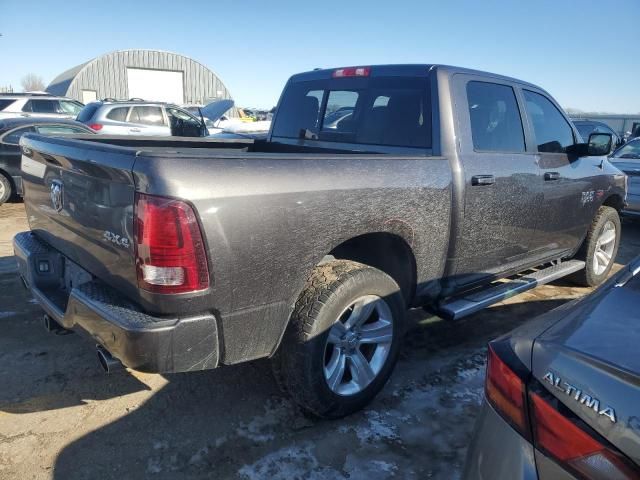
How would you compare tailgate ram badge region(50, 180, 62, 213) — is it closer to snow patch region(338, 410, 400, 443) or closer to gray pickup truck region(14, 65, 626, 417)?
gray pickup truck region(14, 65, 626, 417)

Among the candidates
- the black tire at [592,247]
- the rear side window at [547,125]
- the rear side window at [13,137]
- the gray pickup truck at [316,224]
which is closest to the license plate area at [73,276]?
the gray pickup truck at [316,224]

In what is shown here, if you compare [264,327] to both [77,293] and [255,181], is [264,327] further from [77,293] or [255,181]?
[77,293]

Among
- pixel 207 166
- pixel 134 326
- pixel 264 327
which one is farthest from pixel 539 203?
pixel 134 326

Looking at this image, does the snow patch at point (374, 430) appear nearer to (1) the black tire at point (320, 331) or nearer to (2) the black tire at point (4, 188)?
(1) the black tire at point (320, 331)

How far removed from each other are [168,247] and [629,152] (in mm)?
9698

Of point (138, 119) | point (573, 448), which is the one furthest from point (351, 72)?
point (138, 119)

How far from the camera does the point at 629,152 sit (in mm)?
9297

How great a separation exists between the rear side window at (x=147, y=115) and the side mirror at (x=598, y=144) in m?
12.0

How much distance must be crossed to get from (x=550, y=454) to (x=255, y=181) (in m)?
1.51

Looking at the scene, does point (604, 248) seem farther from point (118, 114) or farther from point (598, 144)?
point (118, 114)

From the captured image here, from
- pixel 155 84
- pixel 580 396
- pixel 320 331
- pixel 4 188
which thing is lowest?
pixel 4 188

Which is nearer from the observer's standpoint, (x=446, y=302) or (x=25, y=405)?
(x=25, y=405)

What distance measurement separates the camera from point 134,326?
2.09 meters

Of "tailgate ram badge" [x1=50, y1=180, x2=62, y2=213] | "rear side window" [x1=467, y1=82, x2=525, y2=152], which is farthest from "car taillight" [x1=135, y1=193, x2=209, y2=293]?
"rear side window" [x1=467, y1=82, x2=525, y2=152]
